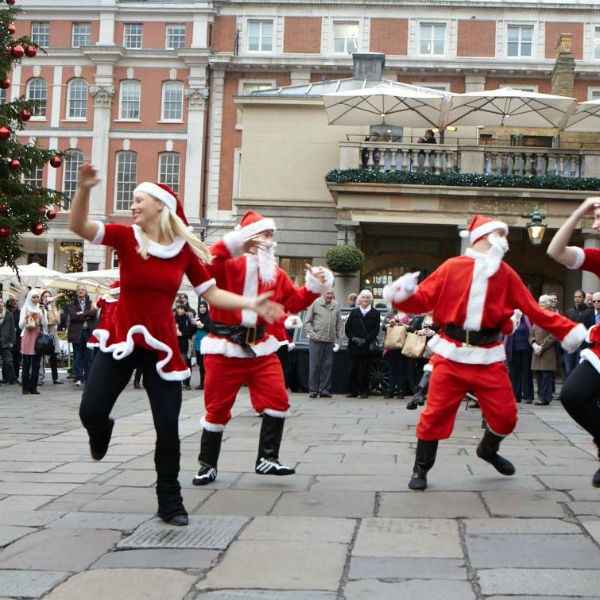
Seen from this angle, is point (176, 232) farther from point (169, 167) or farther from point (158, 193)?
point (169, 167)

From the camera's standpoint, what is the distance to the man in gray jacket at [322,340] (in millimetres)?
15922

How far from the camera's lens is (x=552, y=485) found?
6.68m

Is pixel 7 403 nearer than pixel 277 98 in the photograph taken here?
Yes

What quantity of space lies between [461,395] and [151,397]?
2.21 metres

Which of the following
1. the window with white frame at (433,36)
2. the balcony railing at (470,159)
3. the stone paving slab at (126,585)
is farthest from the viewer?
the window with white frame at (433,36)

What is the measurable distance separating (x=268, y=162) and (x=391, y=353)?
469 inches

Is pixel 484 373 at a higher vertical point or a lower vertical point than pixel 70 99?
lower

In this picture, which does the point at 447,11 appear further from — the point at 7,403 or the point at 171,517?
the point at 171,517

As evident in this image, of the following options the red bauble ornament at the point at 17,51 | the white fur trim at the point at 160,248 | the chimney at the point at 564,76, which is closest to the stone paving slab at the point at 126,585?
the white fur trim at the point at 160,248

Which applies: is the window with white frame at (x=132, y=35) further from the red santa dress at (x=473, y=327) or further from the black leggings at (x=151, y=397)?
the black leggings at (x=151, y=397)

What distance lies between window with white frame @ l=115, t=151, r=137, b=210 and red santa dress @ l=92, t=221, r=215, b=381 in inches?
1510

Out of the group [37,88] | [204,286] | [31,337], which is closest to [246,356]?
[204,286]

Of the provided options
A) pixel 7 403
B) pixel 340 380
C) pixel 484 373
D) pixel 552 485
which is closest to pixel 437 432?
pixel 484 373

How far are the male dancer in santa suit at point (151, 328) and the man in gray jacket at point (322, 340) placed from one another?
10424 mm
